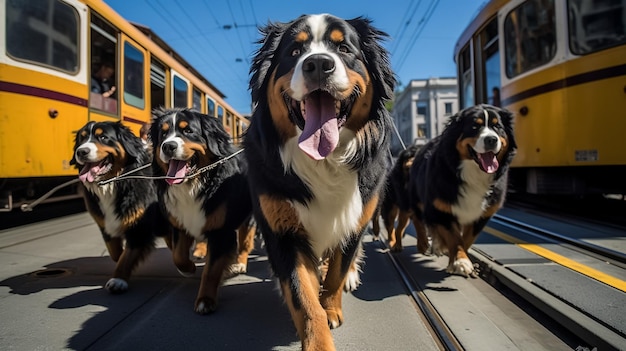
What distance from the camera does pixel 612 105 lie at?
15.8 ft

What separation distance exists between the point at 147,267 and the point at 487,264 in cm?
321

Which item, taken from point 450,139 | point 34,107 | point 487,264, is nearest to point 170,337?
point 487,264

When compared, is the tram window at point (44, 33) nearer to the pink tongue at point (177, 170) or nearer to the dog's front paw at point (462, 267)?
the pink tongue at point (177, 170)

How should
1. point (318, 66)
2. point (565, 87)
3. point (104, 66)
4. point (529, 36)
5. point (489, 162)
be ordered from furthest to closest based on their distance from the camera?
point (104, 66)
point (529, 36)
point (565, 87)
point (489, 162)
point (318, 66)

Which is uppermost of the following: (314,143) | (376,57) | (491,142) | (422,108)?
(422,108)

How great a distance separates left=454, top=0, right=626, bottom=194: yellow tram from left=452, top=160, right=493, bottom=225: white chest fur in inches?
104

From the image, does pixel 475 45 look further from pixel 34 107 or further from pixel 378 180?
pixel 34 107

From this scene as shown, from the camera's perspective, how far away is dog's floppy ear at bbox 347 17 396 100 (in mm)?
2289

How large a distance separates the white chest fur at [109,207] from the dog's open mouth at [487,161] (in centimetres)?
319

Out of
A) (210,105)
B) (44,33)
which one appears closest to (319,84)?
(44,33)

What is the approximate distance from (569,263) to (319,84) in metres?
2.90

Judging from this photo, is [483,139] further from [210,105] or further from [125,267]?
[210,105]

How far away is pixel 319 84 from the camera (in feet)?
6.33

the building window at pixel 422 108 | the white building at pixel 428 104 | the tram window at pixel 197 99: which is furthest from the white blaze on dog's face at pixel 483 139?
the building window at pixel 422 108
